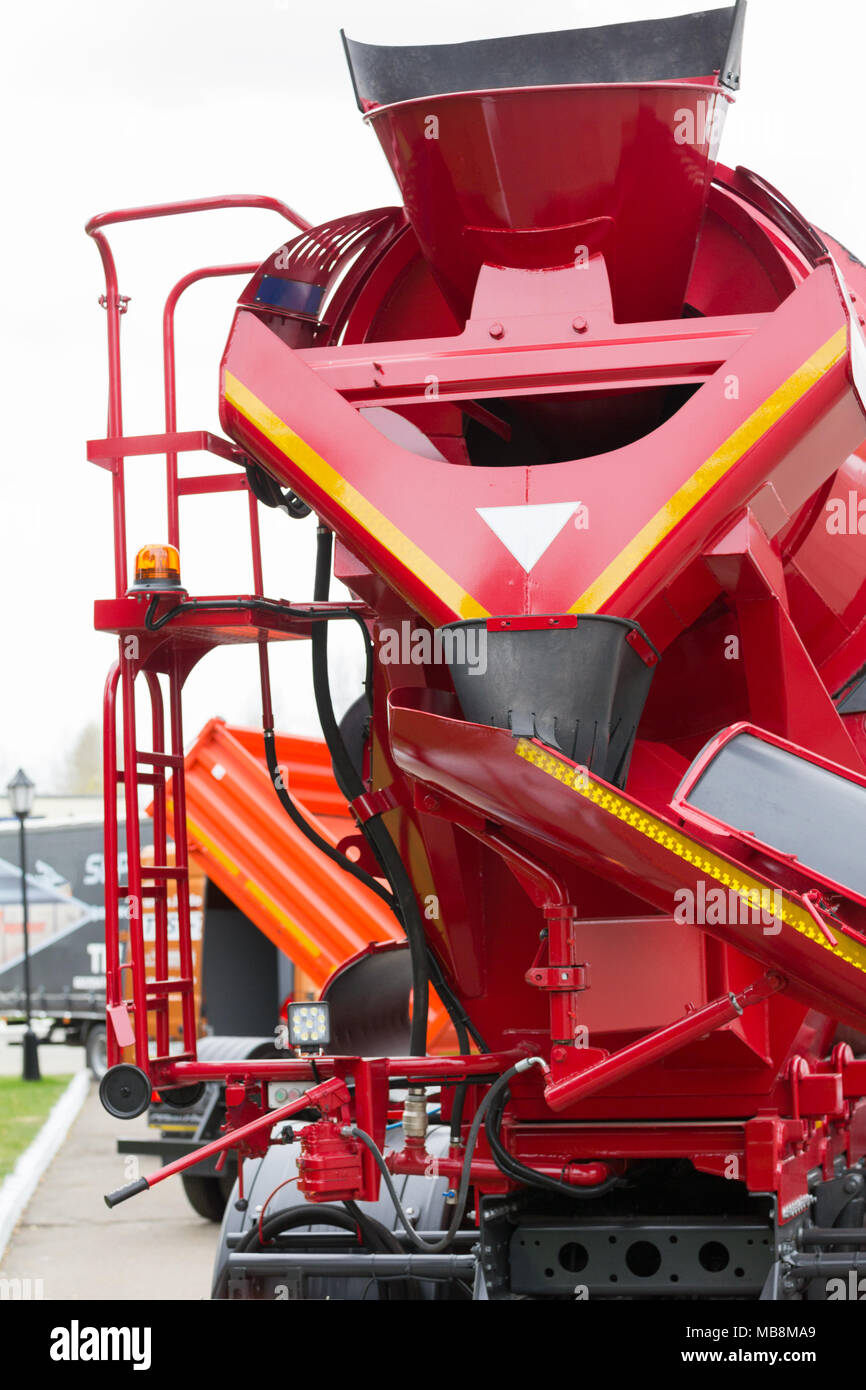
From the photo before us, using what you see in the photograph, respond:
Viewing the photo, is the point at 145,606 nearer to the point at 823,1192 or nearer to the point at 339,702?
the point at 339,702

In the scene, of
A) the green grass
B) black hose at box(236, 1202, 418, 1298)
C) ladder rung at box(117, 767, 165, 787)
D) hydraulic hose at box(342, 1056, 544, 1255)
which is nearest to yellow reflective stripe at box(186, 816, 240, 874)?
the green grass

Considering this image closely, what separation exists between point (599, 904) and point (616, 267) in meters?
1.55

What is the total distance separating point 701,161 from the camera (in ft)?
12.7

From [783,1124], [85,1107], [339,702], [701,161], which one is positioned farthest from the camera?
[85,1107]

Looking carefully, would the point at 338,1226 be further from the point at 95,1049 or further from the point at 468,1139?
the point at 95,1049

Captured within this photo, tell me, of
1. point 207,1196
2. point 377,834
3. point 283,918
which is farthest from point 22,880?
point 377,834

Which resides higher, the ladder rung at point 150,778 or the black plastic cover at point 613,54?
the black plastic cover at point 613,54

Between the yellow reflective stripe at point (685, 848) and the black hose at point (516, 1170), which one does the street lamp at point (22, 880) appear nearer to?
the black hose at point (516, 1170)

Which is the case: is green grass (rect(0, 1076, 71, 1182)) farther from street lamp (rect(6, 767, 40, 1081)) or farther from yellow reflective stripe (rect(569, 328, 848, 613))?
yellow reflective stripe (rect(569, 328, 848, 613))

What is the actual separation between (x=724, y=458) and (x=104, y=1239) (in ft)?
22.7

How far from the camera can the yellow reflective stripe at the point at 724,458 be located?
3572 mm

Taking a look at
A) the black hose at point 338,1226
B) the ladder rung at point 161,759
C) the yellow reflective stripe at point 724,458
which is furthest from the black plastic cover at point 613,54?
the black hose at point 338,1226

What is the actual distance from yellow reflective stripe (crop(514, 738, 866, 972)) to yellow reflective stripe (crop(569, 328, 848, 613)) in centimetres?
34
